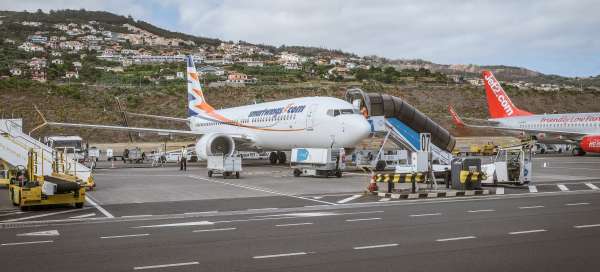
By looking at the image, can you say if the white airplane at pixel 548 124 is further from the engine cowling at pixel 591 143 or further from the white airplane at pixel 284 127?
the white airplane at pixel 284 127

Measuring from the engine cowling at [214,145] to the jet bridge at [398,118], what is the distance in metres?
6.43

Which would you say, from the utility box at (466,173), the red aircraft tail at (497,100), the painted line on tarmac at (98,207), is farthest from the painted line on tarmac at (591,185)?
the red aircraft tail at (497,100)

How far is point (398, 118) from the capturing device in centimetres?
2941

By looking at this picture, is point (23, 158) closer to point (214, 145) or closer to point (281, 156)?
point (214, 145)

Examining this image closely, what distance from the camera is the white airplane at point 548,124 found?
144 feet

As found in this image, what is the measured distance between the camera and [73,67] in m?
117

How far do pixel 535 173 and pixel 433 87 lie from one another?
70246 mm

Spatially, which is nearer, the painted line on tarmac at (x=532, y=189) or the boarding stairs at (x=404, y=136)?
the painted line on tarmac at (x=532, y=189)

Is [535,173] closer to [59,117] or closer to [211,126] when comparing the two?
[211,126]

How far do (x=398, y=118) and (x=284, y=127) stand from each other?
544cm

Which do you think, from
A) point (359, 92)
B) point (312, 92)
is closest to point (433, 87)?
point (312, 92)

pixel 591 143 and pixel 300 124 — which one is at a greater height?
pixel 300 124

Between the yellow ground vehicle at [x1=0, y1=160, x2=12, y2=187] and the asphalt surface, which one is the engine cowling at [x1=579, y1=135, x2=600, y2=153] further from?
the yellow ground vehicle at [x1=0, y1=160, x2=12, y2=187]

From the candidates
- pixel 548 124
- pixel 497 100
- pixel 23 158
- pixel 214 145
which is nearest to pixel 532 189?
pixel 214 145
